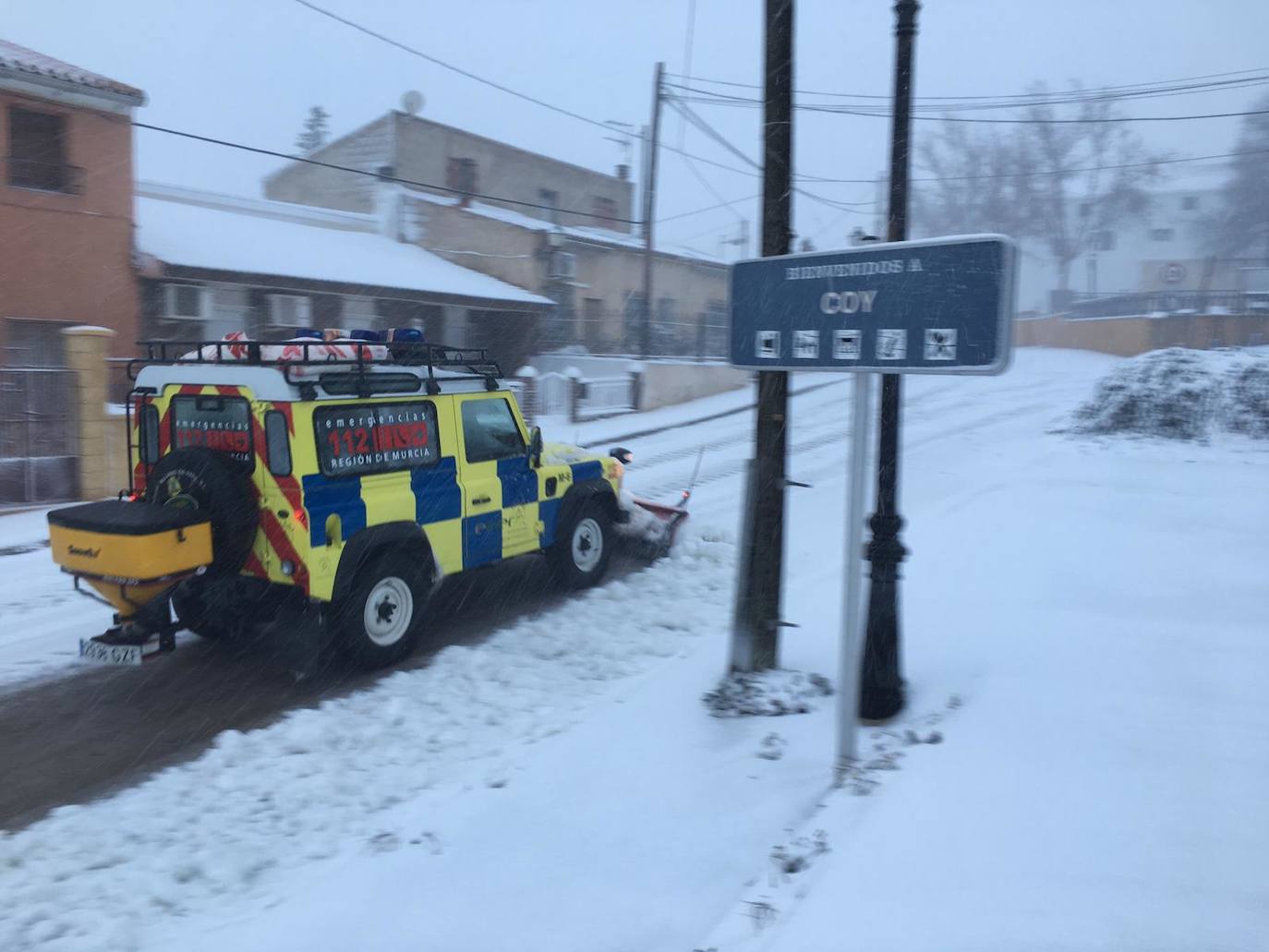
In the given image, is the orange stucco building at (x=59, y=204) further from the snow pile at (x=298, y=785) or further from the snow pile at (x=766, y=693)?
the snow pile at (x=766, y=693)

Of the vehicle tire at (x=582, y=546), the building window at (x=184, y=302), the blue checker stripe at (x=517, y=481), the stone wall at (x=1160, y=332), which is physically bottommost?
the vehicle tire at (x=582, y=546)

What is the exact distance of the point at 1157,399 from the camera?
16.9 metres

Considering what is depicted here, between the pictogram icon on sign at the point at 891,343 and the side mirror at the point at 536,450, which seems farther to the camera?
the side mirror at the point at 536,450

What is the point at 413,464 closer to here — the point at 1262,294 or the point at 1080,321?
the point at 1262,294

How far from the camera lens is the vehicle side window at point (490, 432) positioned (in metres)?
7.72

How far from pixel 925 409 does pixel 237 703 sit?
2025 centimetres

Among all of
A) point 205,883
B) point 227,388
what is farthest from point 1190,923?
point 227,388

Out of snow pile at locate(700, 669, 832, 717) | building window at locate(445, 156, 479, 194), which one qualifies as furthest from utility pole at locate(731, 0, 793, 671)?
building window at locate(445, 156, 479, 194)

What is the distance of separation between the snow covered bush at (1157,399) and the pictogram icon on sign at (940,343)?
14223 mm

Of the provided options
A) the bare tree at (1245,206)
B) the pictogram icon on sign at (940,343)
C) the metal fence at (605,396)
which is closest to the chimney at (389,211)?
the metal fence at (605,396)

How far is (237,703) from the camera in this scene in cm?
632

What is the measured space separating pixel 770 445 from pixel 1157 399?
13694 millimetres

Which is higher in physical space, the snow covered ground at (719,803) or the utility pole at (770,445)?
the utility pole at (770,445)

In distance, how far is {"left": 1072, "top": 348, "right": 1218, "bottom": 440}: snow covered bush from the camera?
16484 mm
